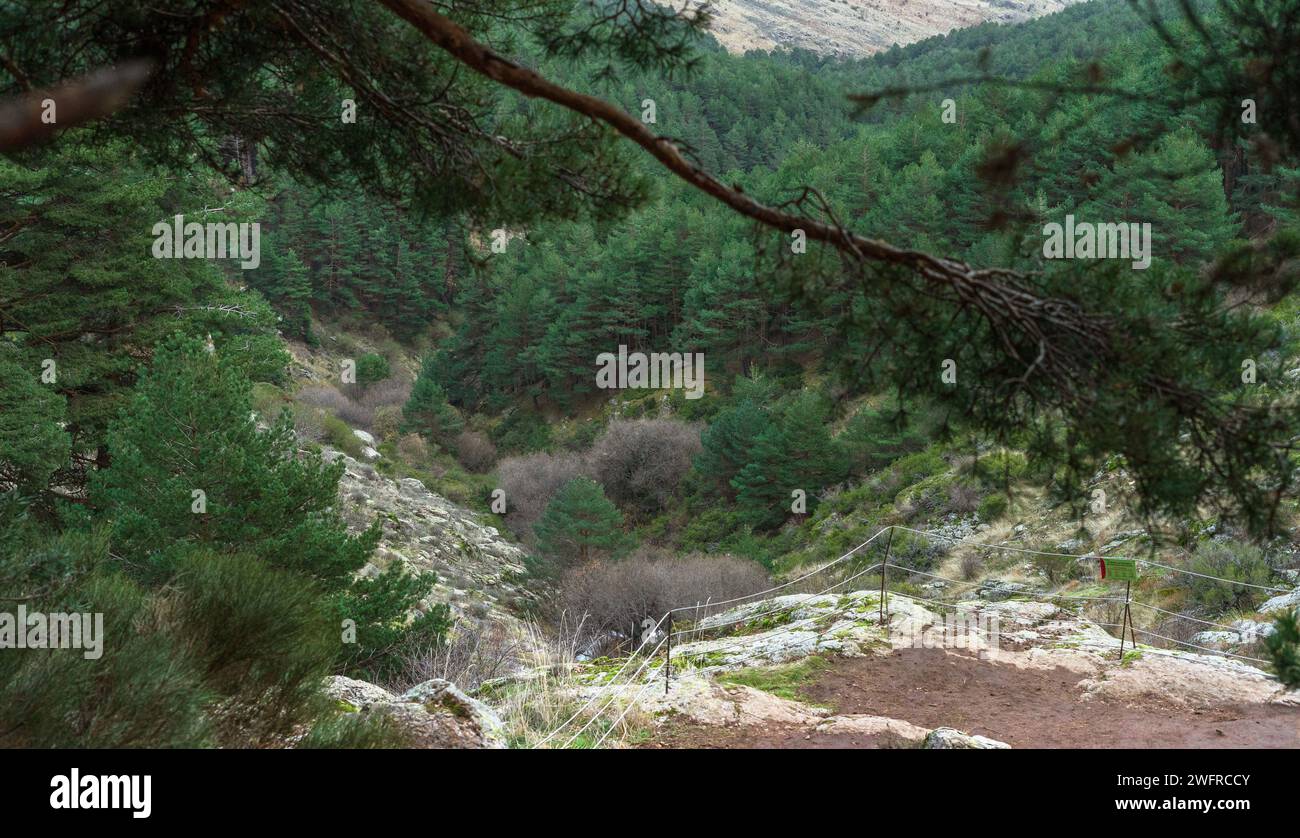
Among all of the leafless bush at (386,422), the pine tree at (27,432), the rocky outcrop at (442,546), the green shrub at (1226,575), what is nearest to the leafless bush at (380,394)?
the leafless bush at (386,422)

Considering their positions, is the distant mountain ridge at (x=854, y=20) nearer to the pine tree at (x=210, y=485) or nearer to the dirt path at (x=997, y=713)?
the pine tree at (x=210, y=485)

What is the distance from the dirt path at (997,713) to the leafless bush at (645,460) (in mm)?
25182

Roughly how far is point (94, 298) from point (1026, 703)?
628 inches

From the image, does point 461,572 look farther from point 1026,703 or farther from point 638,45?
point 638,45

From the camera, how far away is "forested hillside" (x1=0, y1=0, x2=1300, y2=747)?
340 cm

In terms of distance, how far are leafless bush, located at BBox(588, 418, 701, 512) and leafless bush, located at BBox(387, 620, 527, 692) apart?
19111 mm

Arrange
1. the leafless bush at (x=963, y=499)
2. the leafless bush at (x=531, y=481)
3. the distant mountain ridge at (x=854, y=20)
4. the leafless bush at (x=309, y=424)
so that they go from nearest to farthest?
the leafless bush at (x=963, y=499) < the leafless bush at (x=309, y=424) < the leafless bush at (x=531, y=481) < the distant mountain ridge at (x=854, y=20)

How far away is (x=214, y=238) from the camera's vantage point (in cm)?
1831

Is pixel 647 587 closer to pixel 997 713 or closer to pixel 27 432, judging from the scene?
pixel 27 432

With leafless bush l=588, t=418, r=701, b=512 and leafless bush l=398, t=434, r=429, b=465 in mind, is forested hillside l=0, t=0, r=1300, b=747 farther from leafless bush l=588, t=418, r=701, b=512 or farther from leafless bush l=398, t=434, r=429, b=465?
leafless bush l=398, t=434, r=429, b=465

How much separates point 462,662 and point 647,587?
24.8 feet

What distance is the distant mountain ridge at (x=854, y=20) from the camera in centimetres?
15688

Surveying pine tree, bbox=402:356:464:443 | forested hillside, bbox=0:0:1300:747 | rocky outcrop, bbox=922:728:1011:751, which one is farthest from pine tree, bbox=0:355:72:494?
pine tree, bbox=402:356:464:443
